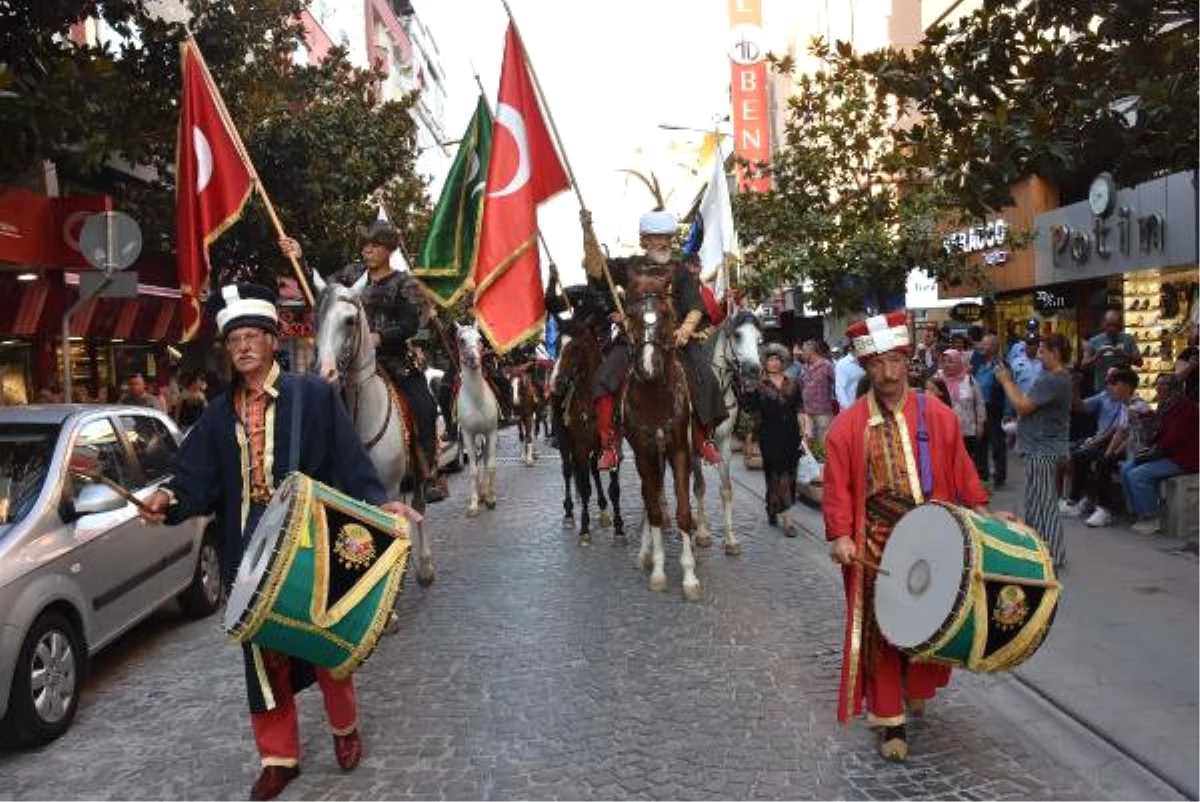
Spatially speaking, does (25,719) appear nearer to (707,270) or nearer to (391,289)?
(391,289)

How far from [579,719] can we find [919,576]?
1.99m

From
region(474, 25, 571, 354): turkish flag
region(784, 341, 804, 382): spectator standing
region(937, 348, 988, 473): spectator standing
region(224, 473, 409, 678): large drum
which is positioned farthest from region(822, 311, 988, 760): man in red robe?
region(784, 341, 804, 382): spectator standing

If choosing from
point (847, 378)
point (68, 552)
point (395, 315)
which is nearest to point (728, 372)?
point (847, 378)

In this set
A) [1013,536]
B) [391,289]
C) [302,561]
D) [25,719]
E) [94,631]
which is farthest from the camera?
[391,289]

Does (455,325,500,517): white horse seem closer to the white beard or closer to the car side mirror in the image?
the white beard

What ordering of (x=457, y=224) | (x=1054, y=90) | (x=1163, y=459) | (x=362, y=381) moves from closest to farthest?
(x=1054, y=90), (x=362, y=381), (x=457, y=224), (x=1163, y=459)

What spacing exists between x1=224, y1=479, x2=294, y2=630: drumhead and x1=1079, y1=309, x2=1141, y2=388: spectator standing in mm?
10916

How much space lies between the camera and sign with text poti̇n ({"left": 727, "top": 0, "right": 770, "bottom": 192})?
40.1 m

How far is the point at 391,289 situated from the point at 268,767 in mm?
4453

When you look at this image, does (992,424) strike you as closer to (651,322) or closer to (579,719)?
(651,322)

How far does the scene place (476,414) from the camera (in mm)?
13727

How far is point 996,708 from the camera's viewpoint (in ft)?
18.9

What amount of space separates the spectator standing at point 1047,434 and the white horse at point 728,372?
2.68 metres

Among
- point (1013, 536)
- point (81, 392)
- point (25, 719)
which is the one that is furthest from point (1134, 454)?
point (81, 392)
